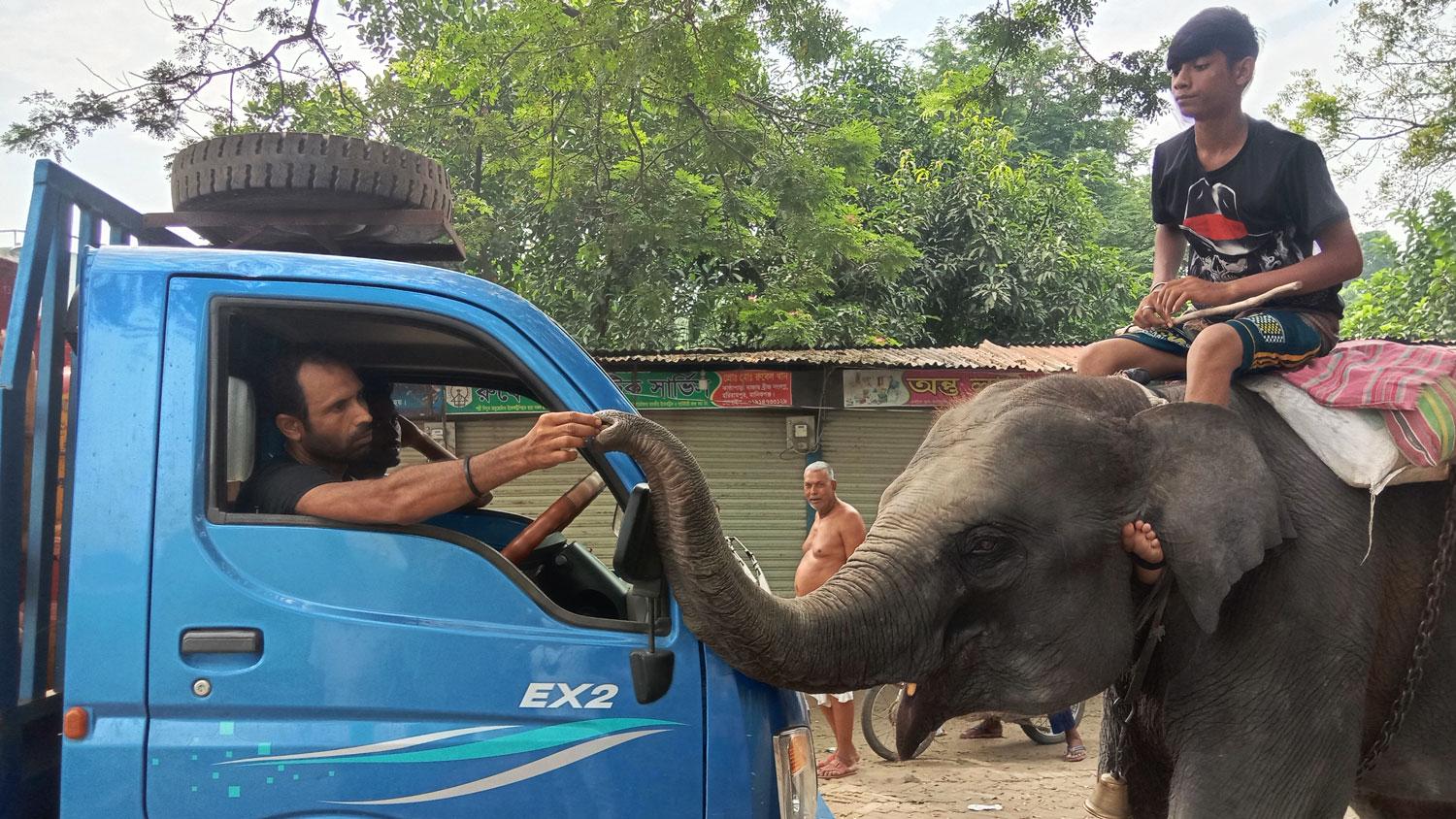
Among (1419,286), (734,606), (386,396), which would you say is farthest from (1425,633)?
(1419,286)

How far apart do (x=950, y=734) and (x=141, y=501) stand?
23.4ft

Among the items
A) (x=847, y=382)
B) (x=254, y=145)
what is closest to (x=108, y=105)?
(x=254, y=145)

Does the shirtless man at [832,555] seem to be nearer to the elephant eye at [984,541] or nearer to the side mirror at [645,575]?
the elephant eye at [984,541]

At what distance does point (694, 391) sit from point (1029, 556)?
719 cm

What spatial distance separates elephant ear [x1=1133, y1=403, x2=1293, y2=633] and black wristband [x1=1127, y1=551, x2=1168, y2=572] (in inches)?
1.4

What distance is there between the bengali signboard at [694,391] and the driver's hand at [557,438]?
7.16 m

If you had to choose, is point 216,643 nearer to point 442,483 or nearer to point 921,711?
point 442,483

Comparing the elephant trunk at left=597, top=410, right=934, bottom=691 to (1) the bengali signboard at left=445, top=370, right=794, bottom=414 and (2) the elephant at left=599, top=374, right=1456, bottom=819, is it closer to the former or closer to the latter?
(2) the elephant at left=599, top=374, right=1456, bottom=819

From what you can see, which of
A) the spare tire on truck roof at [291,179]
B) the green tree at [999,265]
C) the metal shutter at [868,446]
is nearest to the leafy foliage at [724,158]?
the green tree at [999,265]

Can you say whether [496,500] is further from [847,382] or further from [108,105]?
[108,105]

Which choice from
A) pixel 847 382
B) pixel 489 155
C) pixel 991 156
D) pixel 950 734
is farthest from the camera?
pixel 991 156

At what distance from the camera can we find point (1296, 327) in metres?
2.99

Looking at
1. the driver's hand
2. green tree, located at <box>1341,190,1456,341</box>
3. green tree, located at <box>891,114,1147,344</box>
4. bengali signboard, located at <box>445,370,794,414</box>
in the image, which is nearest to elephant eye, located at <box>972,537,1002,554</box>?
the driver's hand

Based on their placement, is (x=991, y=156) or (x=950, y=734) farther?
(x=991, y=156)
